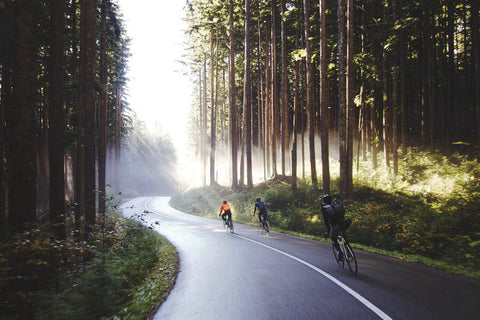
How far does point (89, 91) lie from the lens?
13672 millimetres

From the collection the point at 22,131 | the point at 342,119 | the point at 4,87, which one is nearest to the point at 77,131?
the point at 4,87

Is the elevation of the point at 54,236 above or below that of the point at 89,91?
below

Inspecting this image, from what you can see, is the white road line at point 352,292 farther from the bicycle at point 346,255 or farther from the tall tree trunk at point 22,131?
the tall tree trunk at point 22,131

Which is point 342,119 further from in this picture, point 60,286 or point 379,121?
point 60,286

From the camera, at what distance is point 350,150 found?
53.5ft

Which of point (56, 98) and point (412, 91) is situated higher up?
point (412, 91)

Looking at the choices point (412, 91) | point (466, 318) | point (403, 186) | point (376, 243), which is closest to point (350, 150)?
point (403, 186)

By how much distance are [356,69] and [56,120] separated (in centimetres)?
1629

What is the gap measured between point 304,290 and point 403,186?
13.9 m

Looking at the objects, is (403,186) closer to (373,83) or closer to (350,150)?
(350,150)

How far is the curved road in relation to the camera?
510cm

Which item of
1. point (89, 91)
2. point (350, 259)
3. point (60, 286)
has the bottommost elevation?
point (350, 259)

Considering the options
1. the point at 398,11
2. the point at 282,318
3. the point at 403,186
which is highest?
the point at 398,11

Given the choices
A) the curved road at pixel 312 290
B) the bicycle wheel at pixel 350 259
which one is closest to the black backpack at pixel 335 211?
the bicycle wheel at pixel 350 259
